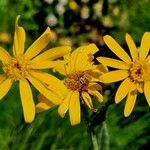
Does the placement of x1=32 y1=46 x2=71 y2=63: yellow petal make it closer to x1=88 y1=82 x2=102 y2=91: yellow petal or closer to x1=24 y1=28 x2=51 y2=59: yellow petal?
x1=24 y1=28 x2=51 y2=59: yellow petal

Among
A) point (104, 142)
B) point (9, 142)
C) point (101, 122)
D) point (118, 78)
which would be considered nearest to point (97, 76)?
point (118, 78)

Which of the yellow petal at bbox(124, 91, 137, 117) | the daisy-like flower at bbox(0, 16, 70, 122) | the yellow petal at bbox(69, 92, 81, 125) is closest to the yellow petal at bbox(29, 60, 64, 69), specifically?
the daisy-like flower at bbox(0, 16, 70, 122)

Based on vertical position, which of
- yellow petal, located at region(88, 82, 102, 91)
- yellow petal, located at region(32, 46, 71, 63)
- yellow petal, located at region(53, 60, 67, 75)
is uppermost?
yellow petal, located at region(32, 46, 71, 63)

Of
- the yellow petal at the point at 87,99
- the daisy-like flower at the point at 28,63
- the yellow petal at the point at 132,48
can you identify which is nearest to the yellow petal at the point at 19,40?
the daisy-like flower at the point at 28,63

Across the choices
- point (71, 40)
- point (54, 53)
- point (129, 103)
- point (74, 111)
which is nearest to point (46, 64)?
point (54, 53)

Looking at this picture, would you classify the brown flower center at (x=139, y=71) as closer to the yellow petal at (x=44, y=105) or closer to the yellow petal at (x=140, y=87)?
the yellow petal at (x=140, y=87)

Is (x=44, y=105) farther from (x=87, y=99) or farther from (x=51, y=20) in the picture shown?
(x=51, y=20)
